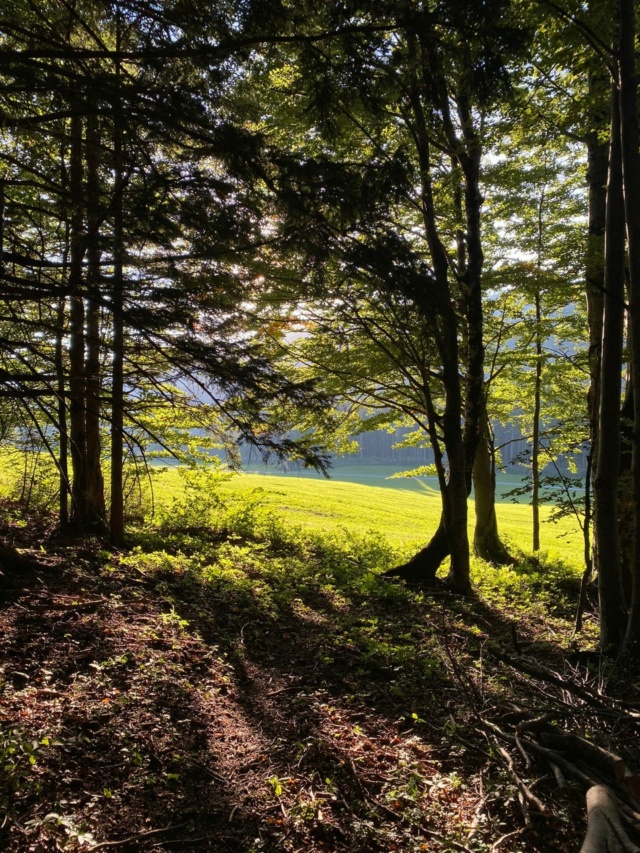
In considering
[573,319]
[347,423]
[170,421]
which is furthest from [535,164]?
[170,421]

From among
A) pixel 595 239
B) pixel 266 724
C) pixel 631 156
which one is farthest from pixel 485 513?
pixel 266 724

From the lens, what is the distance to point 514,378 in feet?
39.1

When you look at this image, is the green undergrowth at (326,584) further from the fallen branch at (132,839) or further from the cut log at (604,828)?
the fallen branch at (132,839)

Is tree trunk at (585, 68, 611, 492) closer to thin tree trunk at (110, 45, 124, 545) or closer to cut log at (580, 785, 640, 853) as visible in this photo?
cut log at (580, 785, 640, 853)

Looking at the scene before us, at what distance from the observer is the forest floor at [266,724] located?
2432mm

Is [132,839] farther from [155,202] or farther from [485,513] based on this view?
[485,513]

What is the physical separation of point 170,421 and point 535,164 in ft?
30.2

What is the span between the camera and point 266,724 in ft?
11.4

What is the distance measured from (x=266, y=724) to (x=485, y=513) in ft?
32.1

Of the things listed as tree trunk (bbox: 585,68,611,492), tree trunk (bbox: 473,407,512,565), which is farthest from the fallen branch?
tree trunk (bbox: 473,407,512,565)

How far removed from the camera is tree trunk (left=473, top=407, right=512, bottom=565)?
11.8 metres

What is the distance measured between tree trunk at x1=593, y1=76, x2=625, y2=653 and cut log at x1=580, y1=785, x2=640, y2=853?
2726mm

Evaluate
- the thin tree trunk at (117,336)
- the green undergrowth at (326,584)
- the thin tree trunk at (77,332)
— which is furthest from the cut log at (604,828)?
the thin tree trunk at (117,336)

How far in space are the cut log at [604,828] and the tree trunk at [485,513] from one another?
9709 millimetres
